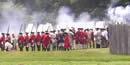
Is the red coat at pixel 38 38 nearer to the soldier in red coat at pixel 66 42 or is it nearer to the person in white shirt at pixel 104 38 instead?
the soldier in red coat at pixel 66 42

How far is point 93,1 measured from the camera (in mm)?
50812

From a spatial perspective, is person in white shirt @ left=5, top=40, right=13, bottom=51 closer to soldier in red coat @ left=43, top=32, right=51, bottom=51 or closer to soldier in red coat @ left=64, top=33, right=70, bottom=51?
soldier in red coat @ left=43, top=32, right=51, bottom=51

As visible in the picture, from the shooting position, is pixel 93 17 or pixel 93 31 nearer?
pixel 93 31

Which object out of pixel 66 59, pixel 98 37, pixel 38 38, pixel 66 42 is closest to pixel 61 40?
pixel 66 42

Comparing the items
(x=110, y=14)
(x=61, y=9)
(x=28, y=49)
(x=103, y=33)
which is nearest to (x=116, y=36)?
(x=103, y=33)

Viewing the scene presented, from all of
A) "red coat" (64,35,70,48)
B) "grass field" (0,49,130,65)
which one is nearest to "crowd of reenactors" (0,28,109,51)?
"red coat" (64,35,70,48)

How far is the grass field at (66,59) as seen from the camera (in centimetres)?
2086

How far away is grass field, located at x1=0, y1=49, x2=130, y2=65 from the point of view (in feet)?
68.4

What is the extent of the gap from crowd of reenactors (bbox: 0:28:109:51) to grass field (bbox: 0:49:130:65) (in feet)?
12.8

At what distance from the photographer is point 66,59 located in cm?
2269

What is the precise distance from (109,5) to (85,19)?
13.6 ft

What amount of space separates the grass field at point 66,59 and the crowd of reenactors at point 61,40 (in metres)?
3.90

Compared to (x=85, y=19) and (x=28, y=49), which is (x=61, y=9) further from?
(x=28, y=49)

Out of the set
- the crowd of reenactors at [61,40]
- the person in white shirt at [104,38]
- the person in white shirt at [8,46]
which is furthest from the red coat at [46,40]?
the person in white shirt at [104,38]
